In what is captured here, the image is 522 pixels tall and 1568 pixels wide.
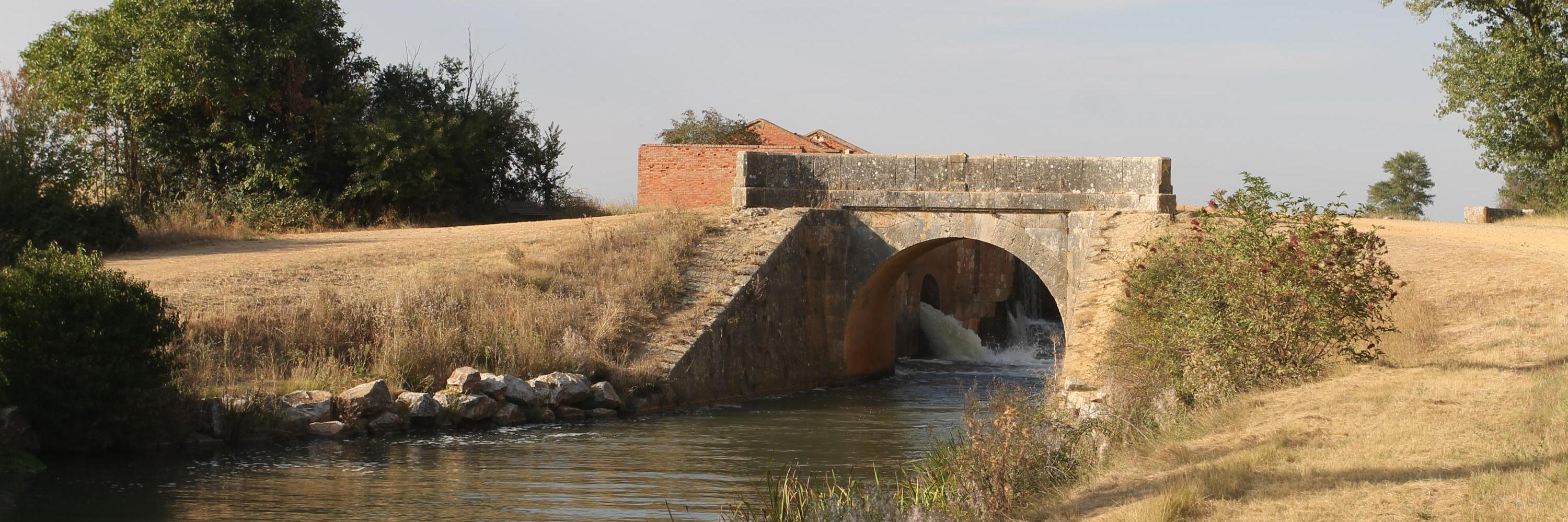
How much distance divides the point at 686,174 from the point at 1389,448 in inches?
822

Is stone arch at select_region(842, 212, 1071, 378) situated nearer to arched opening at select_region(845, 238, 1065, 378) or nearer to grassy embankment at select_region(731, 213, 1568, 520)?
arched opening at select_region(845, 238, 1065, 378)

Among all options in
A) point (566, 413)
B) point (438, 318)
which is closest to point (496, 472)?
point (566, 413)

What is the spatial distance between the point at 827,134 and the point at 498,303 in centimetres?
1904

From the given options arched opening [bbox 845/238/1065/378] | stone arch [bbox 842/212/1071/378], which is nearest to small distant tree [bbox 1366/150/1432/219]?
arched opening [bbox 845/238/1065/378]

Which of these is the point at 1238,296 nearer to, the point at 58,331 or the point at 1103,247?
the point at 1103,247

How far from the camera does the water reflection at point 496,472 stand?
29.7ft

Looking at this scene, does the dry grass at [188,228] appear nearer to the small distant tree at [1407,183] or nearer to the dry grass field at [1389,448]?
the dry grass field at [1389,448]

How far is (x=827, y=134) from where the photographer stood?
3362 centimetres

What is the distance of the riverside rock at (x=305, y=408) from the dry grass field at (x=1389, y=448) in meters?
7.76

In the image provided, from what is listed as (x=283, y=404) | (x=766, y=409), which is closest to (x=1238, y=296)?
(x=766, y=409)

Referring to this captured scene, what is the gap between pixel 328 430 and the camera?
486 inches

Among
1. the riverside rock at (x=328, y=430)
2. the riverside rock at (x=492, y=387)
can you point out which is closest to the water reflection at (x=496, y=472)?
the riverside rock at (x=328, y=430)

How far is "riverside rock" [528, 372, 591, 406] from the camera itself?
14.1 metres

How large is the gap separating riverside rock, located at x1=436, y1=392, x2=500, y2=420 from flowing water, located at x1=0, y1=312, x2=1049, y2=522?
0.28m
